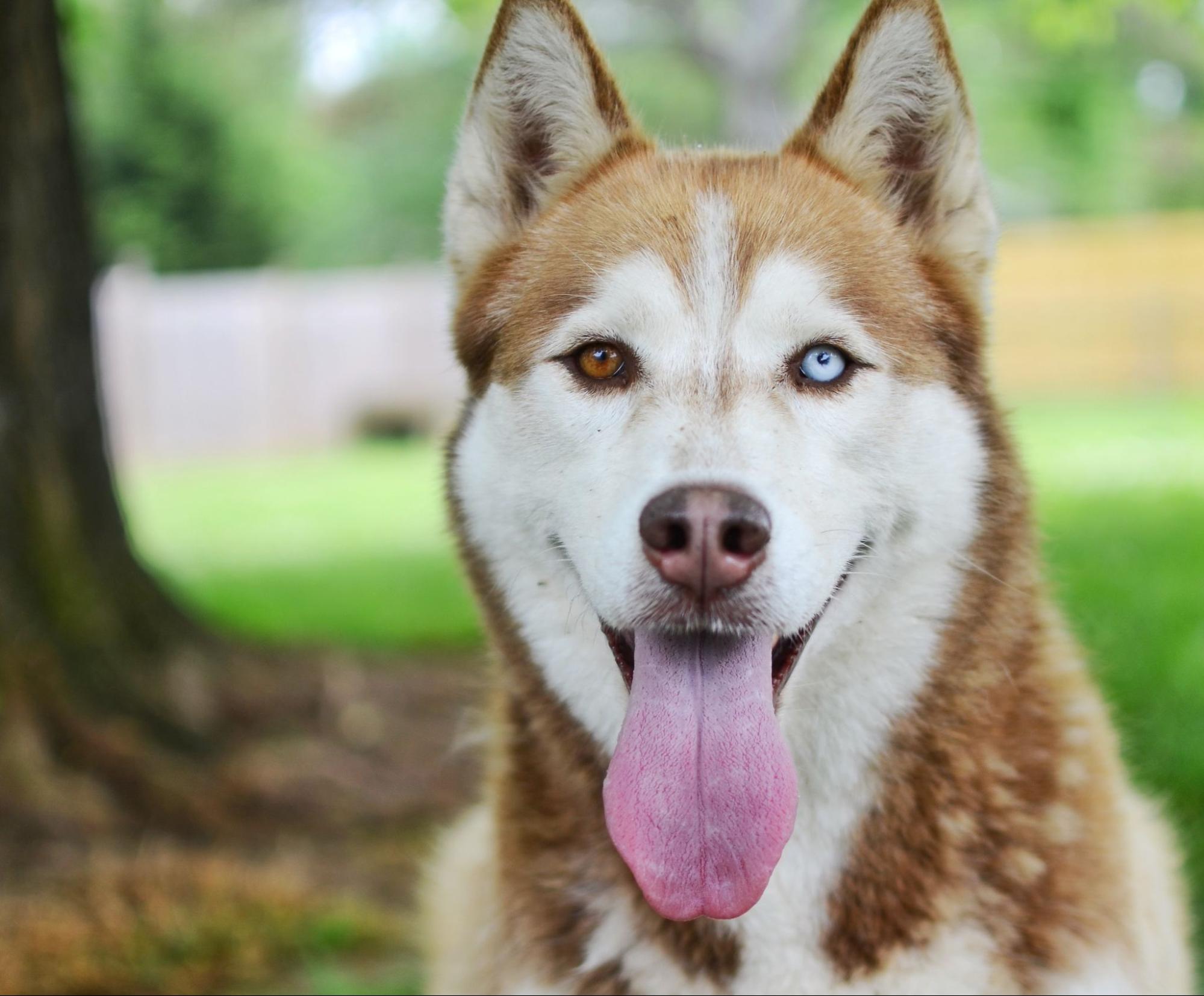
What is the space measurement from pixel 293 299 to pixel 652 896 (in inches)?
842

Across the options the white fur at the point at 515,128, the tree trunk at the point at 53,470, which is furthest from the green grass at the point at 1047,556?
the tree trunk at the point at 53,470

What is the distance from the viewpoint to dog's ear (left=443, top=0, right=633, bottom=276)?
2.75 metres

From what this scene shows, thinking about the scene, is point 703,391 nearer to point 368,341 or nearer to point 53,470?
point 53,470

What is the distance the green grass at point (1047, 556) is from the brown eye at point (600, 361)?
486mm

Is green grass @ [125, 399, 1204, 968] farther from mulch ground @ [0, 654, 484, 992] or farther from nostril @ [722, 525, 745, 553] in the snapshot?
nostril @ [722, 525, 745, 553]

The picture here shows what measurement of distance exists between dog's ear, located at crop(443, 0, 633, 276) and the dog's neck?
0.99 meters

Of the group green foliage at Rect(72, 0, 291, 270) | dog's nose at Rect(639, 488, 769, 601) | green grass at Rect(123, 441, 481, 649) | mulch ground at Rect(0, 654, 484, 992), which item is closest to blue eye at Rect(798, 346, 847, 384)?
dog's nose at Rect(639, 488, 769, 601)

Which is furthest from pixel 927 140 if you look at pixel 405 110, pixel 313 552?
pixel 405 110

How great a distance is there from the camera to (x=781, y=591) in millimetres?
2203

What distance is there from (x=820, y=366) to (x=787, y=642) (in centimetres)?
56

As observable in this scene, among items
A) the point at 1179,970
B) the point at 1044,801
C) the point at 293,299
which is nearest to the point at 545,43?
the point at 1044,801

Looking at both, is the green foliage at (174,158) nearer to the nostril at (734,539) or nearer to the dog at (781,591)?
the dog at (781,591)

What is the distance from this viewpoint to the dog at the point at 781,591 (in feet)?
7.47

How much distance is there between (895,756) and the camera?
2.52 m
